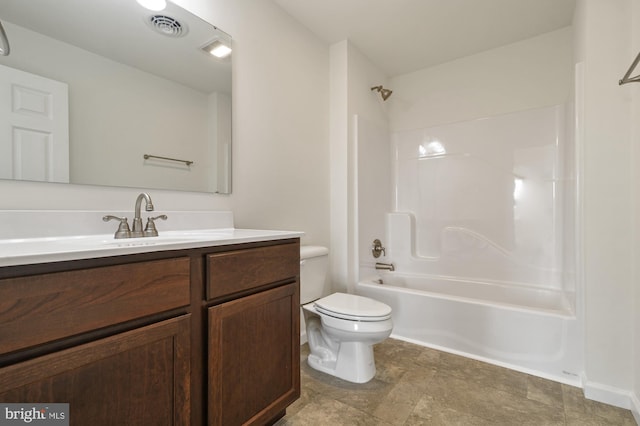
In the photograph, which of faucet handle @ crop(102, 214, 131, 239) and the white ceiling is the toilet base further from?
the white ceiling

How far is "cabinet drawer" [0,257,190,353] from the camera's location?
651mm

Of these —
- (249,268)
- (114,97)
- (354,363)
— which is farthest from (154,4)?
(354,363)

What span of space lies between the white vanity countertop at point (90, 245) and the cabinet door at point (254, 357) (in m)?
0.23

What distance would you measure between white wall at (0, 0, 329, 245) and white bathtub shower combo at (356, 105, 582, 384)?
1.64 ft

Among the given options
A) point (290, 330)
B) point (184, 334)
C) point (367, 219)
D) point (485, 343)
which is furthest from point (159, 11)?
point (485, 343)

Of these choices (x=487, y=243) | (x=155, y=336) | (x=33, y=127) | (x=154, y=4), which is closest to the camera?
(x=155, y=336)

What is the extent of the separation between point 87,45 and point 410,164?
2.56 meters

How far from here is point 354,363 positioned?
1738mm

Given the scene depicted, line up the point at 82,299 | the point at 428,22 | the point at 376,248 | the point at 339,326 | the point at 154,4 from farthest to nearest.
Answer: the point at 376,248 < the point at 428,22 < the point at 339,326 < the point at 154,4 < the point at 82,299

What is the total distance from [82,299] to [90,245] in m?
0.23

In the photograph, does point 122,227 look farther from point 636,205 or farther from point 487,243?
point 487,243

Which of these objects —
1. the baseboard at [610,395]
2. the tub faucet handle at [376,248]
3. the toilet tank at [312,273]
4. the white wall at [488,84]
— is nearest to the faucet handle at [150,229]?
the toilet tank at [312,273]

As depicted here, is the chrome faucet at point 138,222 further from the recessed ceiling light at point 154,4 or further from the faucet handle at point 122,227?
the recessed ceiling light at point 154,4

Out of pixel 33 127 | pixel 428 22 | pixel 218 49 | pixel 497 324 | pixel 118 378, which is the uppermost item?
pixel 428 22
